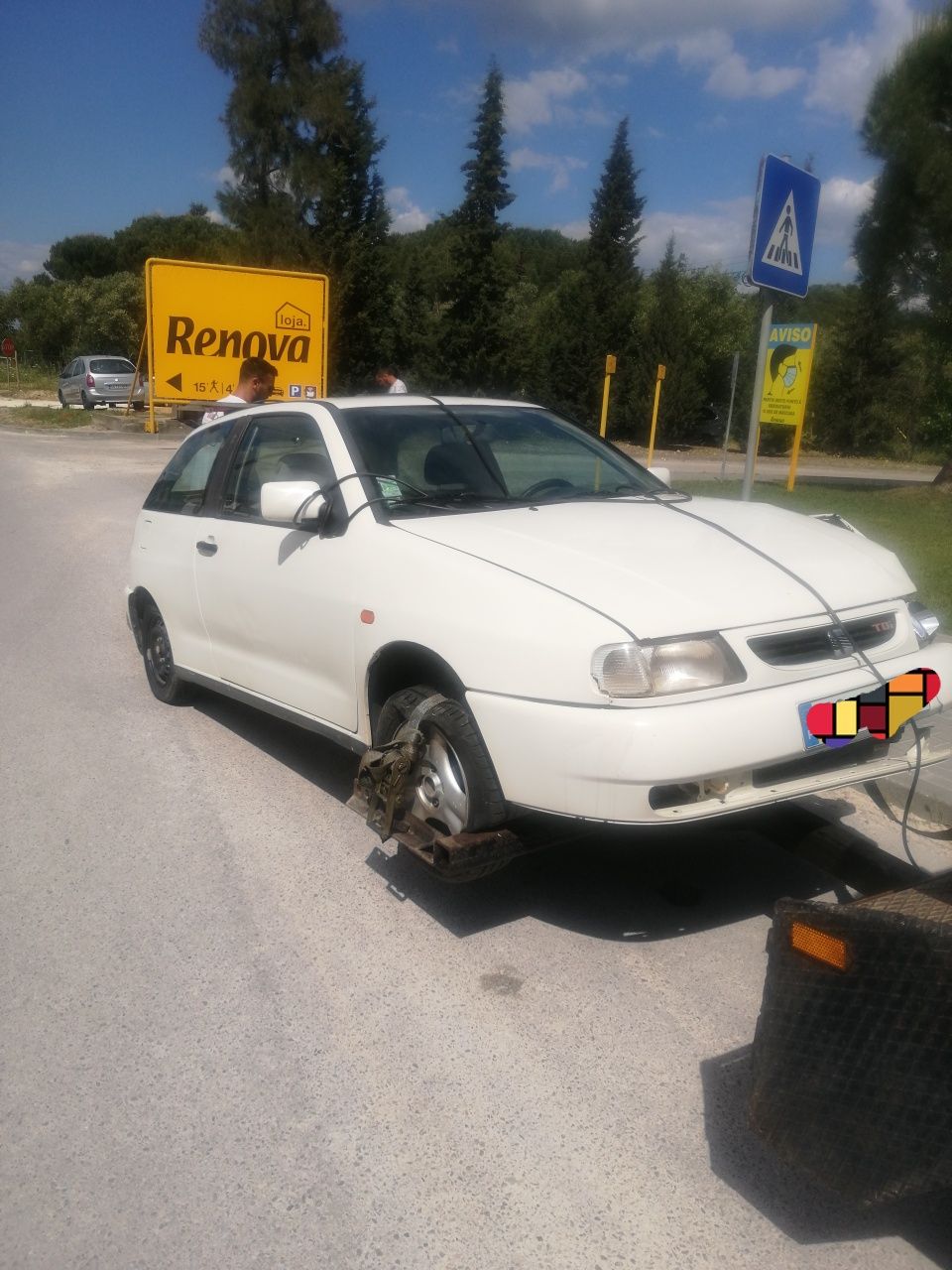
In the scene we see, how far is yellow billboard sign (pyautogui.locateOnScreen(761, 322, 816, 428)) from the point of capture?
14836 mm

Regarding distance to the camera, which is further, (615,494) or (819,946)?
(615,494)

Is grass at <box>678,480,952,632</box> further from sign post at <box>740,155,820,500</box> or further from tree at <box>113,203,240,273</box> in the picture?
tree at <box>113,203,240,273</box>

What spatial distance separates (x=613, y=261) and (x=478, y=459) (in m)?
41.3

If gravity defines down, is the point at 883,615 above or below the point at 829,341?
below

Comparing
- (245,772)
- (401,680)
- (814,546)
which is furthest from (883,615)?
(245,772)

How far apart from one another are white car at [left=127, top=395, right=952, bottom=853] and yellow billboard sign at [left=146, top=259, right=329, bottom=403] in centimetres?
1465

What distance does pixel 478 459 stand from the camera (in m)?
4.57

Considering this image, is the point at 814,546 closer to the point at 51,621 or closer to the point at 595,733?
the point at 595,733

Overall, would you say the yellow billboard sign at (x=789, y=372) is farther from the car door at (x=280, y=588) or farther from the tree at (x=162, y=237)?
the tree at (x=162, y=237)

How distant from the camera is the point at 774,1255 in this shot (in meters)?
2.30

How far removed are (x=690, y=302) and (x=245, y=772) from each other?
42.2 meters

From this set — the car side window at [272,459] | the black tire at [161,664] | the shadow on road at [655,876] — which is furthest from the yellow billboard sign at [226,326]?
the shadow on road at [655,876]

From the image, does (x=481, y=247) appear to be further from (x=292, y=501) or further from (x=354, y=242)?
(x=292, y=501)

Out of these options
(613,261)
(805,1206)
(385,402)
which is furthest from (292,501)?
(613,261)
